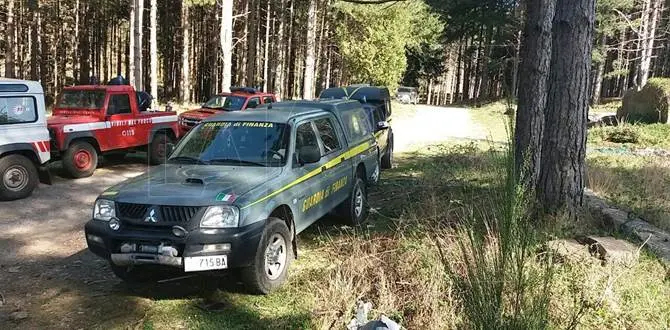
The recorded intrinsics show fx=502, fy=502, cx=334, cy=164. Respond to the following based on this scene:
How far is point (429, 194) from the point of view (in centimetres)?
806

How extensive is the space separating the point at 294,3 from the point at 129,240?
3345 centimetres

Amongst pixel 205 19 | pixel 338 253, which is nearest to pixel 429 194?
pixel 338 253

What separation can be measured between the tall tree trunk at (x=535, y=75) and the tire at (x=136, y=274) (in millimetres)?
4740

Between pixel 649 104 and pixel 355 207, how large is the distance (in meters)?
16.1

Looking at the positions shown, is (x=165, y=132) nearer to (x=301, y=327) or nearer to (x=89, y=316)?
(x=89, y=316)

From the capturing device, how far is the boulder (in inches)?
696

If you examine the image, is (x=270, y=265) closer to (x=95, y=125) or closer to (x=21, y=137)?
(x=21, y=137)

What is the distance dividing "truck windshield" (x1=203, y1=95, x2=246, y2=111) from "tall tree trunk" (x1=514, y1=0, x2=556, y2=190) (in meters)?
8.85

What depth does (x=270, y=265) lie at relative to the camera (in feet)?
16.4


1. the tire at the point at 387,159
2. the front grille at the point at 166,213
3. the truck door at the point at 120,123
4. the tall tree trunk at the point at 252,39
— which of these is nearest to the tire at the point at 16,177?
the truck door at the point at 120,123

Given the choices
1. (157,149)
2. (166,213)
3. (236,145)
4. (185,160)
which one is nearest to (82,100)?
(157,149)

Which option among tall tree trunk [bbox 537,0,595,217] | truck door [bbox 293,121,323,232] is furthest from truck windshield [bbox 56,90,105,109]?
tall tree trunk [bbox 537,0,595,217]

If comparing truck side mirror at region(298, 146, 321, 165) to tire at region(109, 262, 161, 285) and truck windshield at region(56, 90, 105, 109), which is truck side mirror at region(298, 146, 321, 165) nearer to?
tire at region(109, 262, 161, 285)

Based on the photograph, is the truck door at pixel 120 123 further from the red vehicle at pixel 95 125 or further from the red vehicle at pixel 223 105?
the red vehicle at pixel 223 105
